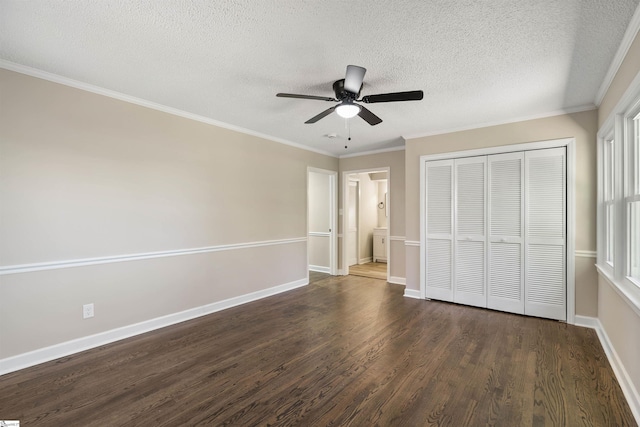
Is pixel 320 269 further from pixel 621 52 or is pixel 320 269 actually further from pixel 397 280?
pixel 621 52

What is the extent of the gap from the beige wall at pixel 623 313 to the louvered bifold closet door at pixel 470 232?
1.25 meters

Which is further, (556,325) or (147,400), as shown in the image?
(556,325)

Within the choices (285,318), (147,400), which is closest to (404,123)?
(285,318)

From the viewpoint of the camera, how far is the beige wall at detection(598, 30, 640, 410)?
6.41ft

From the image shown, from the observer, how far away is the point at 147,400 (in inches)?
82.0

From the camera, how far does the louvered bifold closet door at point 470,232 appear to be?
4035 millimetres

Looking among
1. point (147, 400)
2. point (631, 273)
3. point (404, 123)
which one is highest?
point (404, 123)

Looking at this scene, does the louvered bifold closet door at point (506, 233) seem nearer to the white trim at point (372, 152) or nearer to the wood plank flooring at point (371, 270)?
the white trim at point (372, 152)

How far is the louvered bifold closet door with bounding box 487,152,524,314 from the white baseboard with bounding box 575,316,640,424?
24.7 inches

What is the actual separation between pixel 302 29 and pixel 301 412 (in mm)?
2527

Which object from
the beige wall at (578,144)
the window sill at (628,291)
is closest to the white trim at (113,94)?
the beige wall at (578,144)

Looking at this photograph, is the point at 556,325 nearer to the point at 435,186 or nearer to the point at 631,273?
the point at 631,273

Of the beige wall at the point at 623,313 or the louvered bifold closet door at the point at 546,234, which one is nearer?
the beige wall at the point at 623,313

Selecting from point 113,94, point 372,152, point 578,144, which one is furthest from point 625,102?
point 113,94
